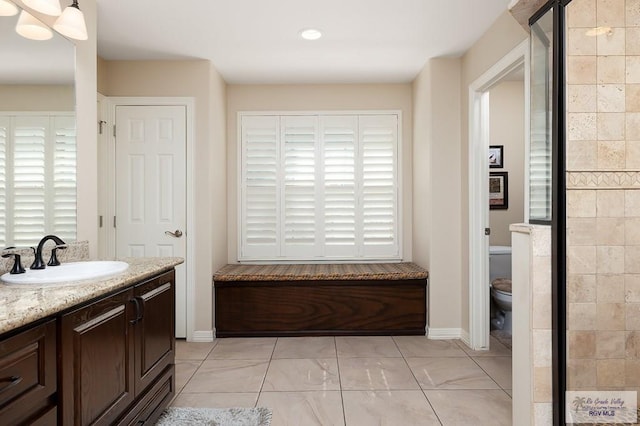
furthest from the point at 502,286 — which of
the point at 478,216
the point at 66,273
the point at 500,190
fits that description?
the point at 66,273

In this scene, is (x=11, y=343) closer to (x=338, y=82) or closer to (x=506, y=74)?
(x=506, y=74)

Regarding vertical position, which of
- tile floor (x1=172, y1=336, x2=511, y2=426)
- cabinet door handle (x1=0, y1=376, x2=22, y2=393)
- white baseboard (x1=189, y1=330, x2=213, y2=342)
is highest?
cabinet door handle (x1=0, y1=376, x2=22, y2=393)

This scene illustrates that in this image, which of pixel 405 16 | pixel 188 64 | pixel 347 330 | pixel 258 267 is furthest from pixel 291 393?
pixel 188 64

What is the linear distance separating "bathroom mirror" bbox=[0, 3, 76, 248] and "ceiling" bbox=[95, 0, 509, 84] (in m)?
0.83

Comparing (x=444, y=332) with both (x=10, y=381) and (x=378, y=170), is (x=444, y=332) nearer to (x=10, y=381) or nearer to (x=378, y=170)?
(x=378, y=170)

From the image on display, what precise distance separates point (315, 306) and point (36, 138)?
8.28 feet

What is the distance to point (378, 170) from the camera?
4.16 metres

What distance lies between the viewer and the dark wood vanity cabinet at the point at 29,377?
1103 mm

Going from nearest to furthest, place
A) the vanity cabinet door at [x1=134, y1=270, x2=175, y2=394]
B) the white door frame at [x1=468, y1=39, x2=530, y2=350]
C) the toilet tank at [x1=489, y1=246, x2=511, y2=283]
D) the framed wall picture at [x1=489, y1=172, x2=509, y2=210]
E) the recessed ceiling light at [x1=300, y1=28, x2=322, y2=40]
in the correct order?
the vanity cabinet door at [x1=134, y1=270, x2=175, y2=394] → the recessed ceiling light at [x1=300, y1=28, x2=322, y2=40] → the white door frame at [x1=468, y1=39, x2=530, y2=350] → the toilet tank at [x1=489, y1=246, x2=511, y2=283] → the framed wall picture at [x1=489, y1=172, x2=509, y2=210]

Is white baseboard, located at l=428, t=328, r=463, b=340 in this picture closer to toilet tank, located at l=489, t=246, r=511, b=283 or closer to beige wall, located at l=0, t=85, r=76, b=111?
toilet tank, located at l=489, t=246, r=511, b=283

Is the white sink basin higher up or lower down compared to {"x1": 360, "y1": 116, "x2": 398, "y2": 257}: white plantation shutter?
lower down

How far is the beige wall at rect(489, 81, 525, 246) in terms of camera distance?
4543 mm

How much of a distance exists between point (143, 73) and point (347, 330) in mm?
3003

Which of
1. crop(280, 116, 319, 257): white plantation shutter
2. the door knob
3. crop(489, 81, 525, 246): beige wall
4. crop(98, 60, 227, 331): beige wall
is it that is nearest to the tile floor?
crop(98, 60, 227, 331): beige wall
